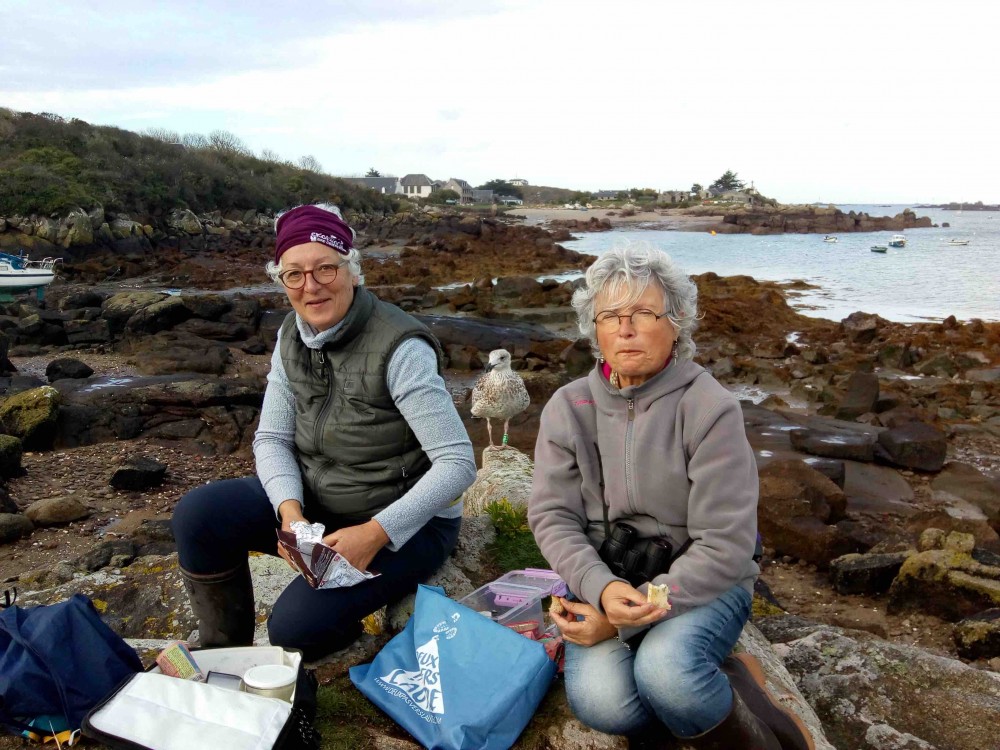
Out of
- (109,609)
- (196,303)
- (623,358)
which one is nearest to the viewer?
(623,358)

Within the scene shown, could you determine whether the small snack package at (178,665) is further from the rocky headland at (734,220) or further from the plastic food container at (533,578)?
the rocky headland at (734,220)

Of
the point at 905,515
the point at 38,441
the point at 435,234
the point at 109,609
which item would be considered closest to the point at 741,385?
the point at 905,515

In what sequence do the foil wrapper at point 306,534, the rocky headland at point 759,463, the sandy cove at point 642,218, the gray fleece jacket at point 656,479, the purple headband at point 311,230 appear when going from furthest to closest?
the sandy cove at point 642,218 → the rocky headland at point 759,463 → the purple headband at point 311,230 → the foil wrapper at point 306,534 → the gray fleece jacket at point 656,479

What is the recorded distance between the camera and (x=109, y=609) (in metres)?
4.24

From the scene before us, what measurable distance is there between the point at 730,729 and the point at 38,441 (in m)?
9.73

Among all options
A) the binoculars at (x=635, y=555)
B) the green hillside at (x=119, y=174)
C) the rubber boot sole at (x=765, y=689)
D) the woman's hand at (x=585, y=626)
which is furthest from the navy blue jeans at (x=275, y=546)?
the green hillside at (x=119, y=174)

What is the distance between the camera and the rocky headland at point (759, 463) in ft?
11.6

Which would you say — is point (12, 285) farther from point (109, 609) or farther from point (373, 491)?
point (373, 491)

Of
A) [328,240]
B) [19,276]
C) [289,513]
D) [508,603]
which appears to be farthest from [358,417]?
[19,276]

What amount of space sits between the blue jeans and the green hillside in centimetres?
3511

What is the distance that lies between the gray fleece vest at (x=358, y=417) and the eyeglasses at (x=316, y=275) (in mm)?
132

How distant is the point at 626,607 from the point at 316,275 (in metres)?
1.65

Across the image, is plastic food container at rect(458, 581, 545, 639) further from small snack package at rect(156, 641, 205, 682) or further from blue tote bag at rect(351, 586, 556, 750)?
small snack package at rect(156, 641, 205, 682)

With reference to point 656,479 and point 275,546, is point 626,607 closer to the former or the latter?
point 656,479
